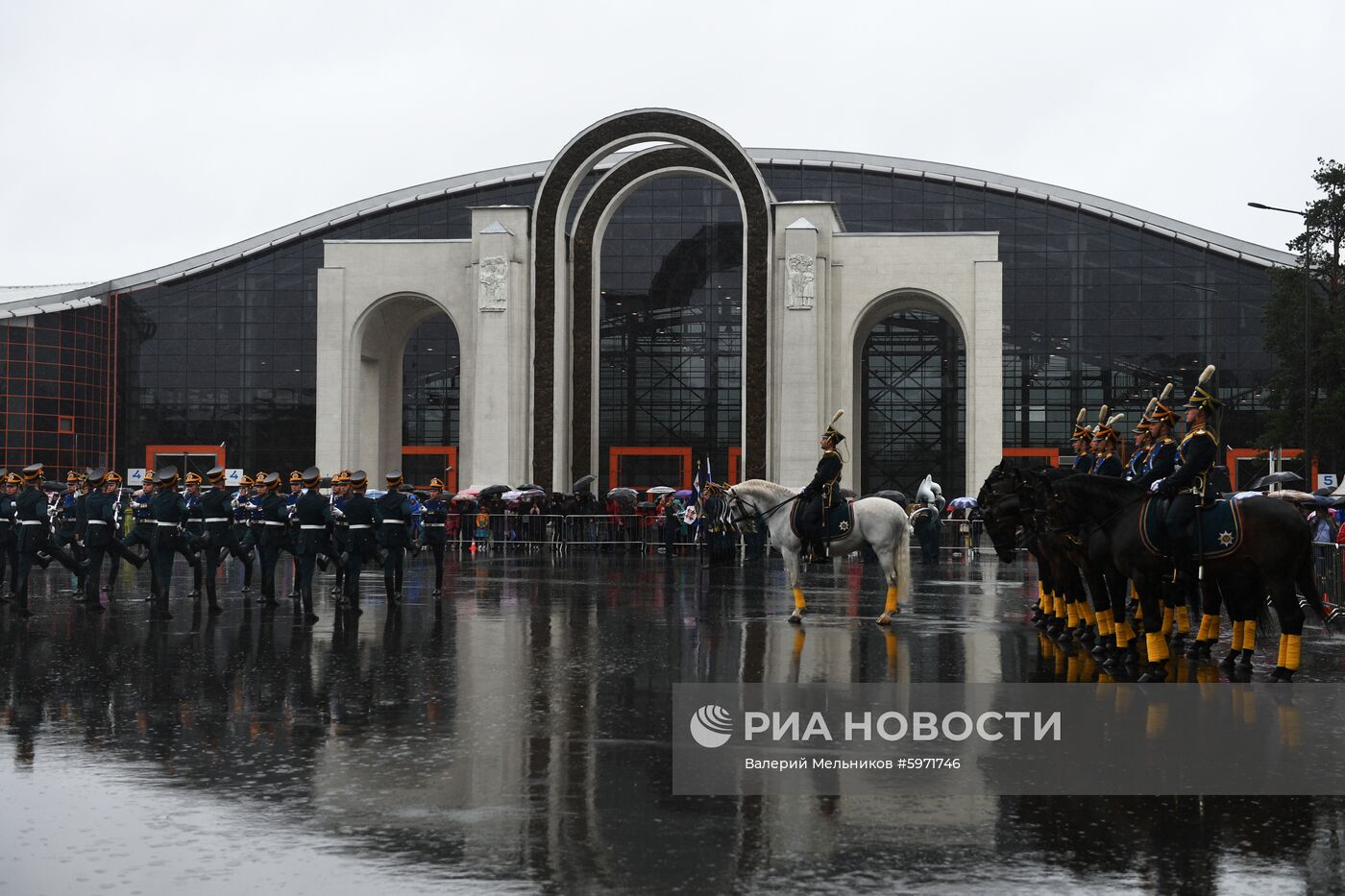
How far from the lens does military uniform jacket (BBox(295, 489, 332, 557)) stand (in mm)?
15734

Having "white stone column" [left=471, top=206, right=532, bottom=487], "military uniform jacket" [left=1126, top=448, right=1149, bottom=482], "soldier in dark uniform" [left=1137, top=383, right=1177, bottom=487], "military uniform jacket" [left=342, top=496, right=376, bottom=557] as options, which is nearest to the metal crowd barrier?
"military uniform jacket" [left=1126, top=448, right=1149, bottom=482]

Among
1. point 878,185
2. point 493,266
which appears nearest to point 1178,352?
point 878,185

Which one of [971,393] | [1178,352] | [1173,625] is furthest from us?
[1178,352]

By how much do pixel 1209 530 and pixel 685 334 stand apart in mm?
53642

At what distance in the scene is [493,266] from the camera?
43250mm

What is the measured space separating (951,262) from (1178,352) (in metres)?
22.7

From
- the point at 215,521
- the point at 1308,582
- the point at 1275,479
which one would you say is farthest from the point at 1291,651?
the point at 1275,479

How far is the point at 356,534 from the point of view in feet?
54.3

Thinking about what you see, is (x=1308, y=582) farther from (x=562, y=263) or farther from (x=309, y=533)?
(x=562, y=263)

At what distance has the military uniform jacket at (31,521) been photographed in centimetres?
1650

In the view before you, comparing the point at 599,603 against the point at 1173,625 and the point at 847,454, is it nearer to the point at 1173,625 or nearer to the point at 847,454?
the point at 1173,625

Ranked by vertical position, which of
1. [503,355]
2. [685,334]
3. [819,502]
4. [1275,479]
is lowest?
[819,502]

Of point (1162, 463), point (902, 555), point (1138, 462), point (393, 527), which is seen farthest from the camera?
point (393, 527)

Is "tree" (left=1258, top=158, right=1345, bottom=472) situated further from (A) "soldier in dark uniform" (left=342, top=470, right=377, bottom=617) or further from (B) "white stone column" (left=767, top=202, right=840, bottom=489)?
(A) "soldier in dark uniform" (left=342, top=470, right=377, bottom=617)
